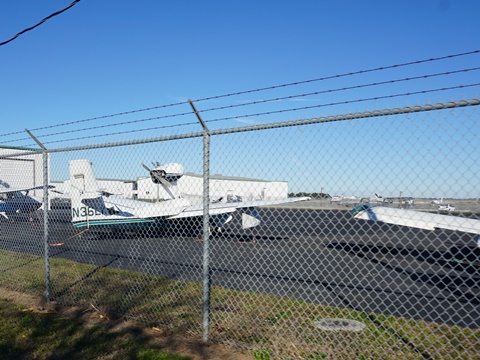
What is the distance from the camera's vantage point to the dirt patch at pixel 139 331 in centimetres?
434

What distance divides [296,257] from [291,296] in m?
5.69

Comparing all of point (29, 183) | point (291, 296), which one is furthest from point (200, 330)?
point (29, 183)

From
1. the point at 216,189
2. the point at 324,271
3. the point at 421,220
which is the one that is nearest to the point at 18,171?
the point at 216,189

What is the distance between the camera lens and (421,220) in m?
12.0

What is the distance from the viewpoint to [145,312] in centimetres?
581

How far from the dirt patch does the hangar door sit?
74.3 ft

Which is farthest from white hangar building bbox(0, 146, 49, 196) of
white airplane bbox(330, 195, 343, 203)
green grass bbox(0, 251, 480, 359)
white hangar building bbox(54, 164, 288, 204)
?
white airplane bbox(330, 195, 343, 203)

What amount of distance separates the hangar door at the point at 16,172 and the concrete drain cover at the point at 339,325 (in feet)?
84.9

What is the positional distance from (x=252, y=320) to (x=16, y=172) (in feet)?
98.7

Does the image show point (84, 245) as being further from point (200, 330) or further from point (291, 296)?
point (200, 330)

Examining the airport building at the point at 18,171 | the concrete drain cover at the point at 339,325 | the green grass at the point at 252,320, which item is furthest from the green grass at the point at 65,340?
the airport building at the point at 18,171

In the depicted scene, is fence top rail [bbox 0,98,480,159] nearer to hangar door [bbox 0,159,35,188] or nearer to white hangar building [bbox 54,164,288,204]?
white hangar building [bbox 54,164,288,204]

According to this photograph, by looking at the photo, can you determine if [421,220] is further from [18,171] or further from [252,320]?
[18,171]

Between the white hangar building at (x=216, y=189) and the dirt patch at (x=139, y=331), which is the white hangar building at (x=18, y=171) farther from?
the dirt patch at (x=139, y=331)
